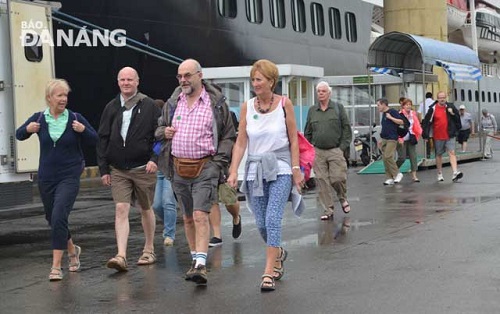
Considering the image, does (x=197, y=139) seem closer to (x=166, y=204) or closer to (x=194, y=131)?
(x=194, y=131)

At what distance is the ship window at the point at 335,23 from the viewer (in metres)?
33.6

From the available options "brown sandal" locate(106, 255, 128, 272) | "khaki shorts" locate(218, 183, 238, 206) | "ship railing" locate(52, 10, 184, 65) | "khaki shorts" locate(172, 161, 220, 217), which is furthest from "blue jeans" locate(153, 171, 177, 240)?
"ship railing" locate(52, 10, 184, 65)

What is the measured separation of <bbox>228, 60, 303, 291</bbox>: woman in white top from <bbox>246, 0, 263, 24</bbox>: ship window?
19.2 m

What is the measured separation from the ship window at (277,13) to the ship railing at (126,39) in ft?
17.7

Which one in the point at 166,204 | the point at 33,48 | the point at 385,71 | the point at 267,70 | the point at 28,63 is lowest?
the point at 166,204

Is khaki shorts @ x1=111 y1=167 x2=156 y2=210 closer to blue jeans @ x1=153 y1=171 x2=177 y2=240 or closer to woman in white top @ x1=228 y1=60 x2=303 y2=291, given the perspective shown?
woman in white top @ x1=228 y1=60 x2=303 y2=291

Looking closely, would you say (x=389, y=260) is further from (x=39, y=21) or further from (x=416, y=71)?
(x=416, y=71)

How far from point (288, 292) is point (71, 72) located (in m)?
15.4

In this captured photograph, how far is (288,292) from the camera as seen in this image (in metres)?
7.84

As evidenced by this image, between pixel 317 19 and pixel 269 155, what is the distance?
24812 mm

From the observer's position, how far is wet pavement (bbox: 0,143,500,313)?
7.42m

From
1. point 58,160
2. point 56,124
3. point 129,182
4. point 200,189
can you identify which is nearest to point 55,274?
point 58,160

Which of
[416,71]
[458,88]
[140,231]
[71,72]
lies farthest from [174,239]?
[458,88]

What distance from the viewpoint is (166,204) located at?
Result: 11.0 metres
